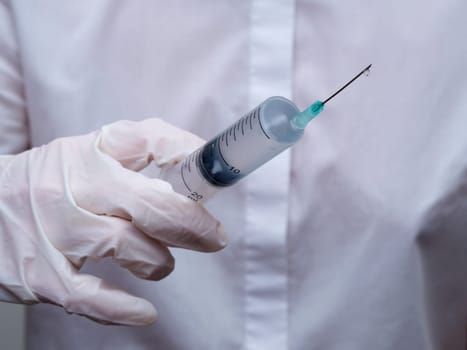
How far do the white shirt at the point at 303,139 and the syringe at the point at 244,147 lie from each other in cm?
10

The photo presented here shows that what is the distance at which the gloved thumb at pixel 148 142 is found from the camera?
0.64 m

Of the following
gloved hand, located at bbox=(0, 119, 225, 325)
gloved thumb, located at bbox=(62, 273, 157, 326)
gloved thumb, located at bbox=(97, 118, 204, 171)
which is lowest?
gloved thumb, located at bbox=(62, 273, 157, 326)

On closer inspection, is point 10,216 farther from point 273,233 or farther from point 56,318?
point 273,233

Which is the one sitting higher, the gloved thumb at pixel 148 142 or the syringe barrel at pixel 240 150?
the gloved thumb at pixel 148 142

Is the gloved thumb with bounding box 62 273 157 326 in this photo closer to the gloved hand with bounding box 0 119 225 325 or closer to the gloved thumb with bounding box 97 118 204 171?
the gloved hand with bounding box 0 119 225 325

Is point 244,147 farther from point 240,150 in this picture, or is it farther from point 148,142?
point 148,142

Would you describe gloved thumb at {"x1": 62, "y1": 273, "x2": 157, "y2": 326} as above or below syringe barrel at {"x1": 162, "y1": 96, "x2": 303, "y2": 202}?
below

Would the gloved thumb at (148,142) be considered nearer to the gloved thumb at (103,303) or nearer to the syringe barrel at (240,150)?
the syringe barrel at (240,150)

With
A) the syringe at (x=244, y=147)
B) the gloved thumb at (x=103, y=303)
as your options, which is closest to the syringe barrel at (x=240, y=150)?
the syringe at (x=244, y=147)

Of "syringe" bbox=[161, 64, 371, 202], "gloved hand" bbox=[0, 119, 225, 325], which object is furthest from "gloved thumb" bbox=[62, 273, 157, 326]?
"syringe" bbox=[161, 64, 371, 202]

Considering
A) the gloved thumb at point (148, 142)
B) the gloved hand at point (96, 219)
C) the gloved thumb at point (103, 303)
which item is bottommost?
the gloved thumb at point (103, 303)

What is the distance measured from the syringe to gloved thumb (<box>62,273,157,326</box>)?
125 millimetres

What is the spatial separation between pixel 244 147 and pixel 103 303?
22 centimetres

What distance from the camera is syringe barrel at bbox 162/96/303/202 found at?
54cm
